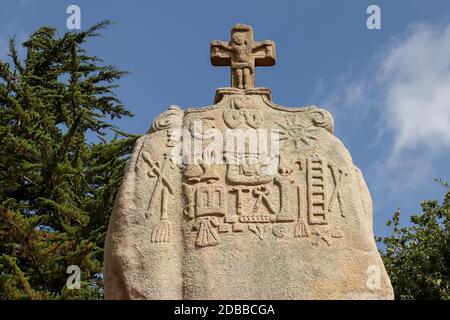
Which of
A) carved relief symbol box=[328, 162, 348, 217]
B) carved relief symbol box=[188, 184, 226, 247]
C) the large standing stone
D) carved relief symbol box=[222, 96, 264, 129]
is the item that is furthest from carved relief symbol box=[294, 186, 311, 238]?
carved relief symbol box=[222, 96, 264, 129]

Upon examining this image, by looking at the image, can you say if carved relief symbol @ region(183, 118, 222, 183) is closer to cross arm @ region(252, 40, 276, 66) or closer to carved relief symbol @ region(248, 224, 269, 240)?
carved relief symbol @ region(248, 224, 269, 240)

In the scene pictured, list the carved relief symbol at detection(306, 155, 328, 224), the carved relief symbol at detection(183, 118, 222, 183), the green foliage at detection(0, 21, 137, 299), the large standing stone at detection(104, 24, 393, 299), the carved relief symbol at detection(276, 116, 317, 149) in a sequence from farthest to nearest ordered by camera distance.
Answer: the green foliage at detection(0, 21, 137, 299) < the carved relief symbol at detection(276, 116, 317, 149) < the carved relief symbol at detection(183, 118, 222, 183) < the carved relief symbol at detection(306, 155, 328, 224) < the large standing stone at detection(104, 24, 393, 299)

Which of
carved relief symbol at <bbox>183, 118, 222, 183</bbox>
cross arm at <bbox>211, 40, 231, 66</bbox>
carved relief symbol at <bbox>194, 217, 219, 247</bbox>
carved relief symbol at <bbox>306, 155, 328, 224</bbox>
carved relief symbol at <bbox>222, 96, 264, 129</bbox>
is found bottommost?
carved relief symbol at <bbox>194, 217, 219, 247</bbox>

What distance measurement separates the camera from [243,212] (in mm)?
5820

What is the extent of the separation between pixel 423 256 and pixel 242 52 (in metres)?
8.39

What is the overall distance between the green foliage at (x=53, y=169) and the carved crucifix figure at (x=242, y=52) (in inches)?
186

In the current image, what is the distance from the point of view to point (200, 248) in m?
5.68

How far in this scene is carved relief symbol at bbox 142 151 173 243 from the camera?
5.71m

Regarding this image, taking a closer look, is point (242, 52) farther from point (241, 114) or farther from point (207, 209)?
point (207, 209)

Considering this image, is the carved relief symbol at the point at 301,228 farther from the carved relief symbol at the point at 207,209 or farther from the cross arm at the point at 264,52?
the cross arm at the point at 264,52

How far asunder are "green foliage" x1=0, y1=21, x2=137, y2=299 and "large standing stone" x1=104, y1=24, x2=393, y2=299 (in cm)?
487
